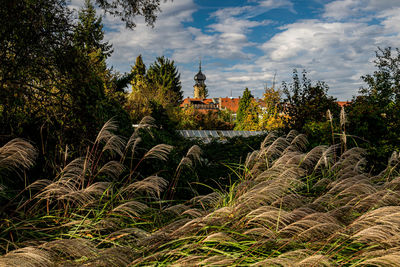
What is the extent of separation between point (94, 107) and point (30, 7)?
175cm

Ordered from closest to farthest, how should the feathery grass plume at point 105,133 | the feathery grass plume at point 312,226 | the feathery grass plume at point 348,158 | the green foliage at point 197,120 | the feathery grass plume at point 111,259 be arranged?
the feathery grass plume at point 111,259
the feathery grass plume at point 312,226
the feathery grass plume at point 105,133
the feathery grass plume at point 348,158
the green foliage at point 197,120

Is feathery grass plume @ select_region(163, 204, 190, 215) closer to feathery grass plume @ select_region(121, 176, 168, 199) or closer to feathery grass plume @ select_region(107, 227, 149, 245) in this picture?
feathery grass plume @ select_region(121, 176, 168, 199)

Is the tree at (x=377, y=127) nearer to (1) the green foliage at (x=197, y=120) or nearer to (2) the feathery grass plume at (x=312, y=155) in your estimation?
(2) the feathery grass plume at (x=312, y=155)

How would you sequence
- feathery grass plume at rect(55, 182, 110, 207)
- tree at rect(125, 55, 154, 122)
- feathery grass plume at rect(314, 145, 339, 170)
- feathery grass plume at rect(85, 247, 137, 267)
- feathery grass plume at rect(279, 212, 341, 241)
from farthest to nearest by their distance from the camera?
tree at rect(125, 55, 154, 122)
feathery grass plume at rect(314, 145, 339, 170)
feathery grass plume at rect(55, 182, 110, 207)
feathery grass plume at rect(279, 212, 341, 241)
feathery grass plume at rect(85, 247, 137, 267)

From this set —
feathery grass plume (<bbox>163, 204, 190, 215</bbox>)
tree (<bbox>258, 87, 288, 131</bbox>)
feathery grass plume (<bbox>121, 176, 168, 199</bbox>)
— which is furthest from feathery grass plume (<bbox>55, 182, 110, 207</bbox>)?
tree (<bbox>258, 87, 288, 131</bbox>)

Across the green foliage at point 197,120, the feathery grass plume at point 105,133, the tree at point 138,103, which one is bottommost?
the feathery grass plume at point 105,133

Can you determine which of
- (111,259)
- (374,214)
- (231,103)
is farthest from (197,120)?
(231,103)

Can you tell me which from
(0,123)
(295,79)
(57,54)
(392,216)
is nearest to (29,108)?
(0,123)

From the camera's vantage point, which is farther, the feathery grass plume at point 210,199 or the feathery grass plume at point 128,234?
the feathery grass plume at point 210,199

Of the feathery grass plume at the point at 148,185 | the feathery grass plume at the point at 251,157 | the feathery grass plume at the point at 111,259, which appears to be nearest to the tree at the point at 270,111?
the feathery grass plume at the point at 251,157

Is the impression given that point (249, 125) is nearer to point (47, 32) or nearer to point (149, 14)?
point (149, 14)

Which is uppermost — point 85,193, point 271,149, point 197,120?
point 197,120

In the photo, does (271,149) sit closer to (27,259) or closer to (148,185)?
(148,185)

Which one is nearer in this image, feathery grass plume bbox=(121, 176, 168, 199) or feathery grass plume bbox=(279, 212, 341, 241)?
feathery grass plume bbox=(279, 212, 341, 241)
